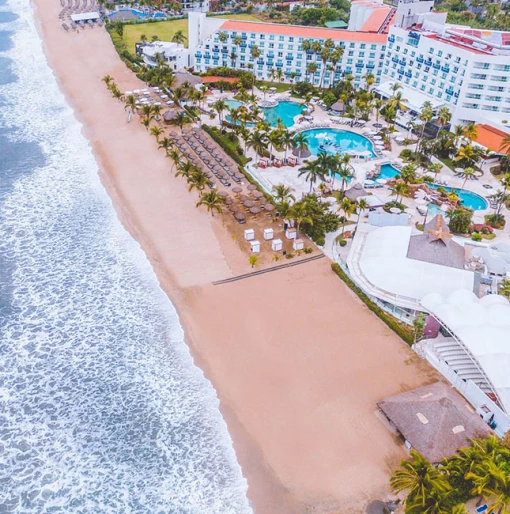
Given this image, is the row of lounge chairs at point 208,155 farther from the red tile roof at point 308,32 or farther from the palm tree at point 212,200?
the red tile roof at point 308,32

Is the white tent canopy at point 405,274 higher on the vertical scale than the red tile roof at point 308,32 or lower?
lower

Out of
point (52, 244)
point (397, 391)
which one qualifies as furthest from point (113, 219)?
point (397, 391)

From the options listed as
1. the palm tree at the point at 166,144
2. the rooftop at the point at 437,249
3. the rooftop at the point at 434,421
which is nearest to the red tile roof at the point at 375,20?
the palm tree at the point at 166,144

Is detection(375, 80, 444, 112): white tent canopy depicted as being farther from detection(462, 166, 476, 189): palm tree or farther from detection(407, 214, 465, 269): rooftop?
detection(407, 214, 465, 269): rooftop

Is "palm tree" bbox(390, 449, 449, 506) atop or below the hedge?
atop

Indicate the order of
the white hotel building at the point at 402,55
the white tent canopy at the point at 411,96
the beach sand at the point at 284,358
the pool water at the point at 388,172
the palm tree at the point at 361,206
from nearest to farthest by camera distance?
the beach sand at the point at 284,358, the palm tree at the point at 361,206, the pool water at the point at 388,172, the white hotel building at the point at 402,55, the white tent canopy at the point at 411,96

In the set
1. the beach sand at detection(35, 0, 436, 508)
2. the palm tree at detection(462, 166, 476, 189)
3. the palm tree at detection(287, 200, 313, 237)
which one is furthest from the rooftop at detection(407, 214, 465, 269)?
the palm tree at detection(462, 166, 476, 189)

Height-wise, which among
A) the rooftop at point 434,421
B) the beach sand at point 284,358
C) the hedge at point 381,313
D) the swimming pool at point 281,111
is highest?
the swimming pool at point 281,111
